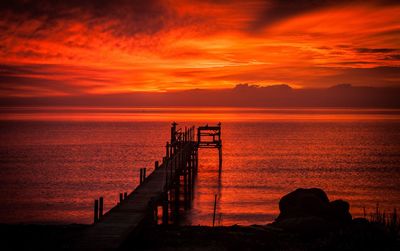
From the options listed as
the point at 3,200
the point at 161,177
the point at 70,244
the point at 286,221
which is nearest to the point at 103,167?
the point at 3,200

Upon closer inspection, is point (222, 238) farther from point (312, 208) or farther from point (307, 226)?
point (312, 208)

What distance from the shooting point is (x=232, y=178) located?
41.0m

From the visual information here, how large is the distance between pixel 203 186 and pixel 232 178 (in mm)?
3885

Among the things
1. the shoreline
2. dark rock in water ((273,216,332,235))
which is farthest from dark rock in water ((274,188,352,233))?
the shoreline

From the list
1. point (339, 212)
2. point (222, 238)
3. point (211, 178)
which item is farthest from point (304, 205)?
point (211, 178)

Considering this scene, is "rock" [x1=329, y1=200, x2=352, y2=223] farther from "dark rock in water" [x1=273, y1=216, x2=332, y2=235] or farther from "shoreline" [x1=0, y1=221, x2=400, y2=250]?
"shoreline" [x1=0, y1=221, x2=400, y2=250]

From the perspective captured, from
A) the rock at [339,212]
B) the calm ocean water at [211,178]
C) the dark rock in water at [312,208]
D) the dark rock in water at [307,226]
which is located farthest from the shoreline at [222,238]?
the calm ocean water at [211,178]

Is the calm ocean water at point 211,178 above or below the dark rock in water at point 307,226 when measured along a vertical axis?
below

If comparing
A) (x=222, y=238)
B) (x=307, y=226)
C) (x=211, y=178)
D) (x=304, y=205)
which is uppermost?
(x=304, y=205)

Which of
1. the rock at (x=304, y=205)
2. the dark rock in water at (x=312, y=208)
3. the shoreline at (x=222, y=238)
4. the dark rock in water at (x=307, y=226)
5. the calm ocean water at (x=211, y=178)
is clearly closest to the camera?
the shoreline at (x=222, y=238)

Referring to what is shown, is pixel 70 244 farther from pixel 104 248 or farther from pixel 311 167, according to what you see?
pixel 311 167

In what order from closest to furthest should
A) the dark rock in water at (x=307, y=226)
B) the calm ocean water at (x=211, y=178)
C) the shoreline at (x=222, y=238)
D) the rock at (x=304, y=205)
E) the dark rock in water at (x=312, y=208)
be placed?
the shoreline at (x=222, y=238) → the dark rock in water at (x=307, y=226) → the dark rock in water at (x=312, y=208) → the rock at (x=304, y=205) → the calm ocean water at (x=211, y=178)

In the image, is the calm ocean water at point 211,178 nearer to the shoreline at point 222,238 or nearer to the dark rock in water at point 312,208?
the dark rock in water at point 312,208

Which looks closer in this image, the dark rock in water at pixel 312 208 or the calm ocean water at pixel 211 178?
the dark rock in water at pixel 312 208
